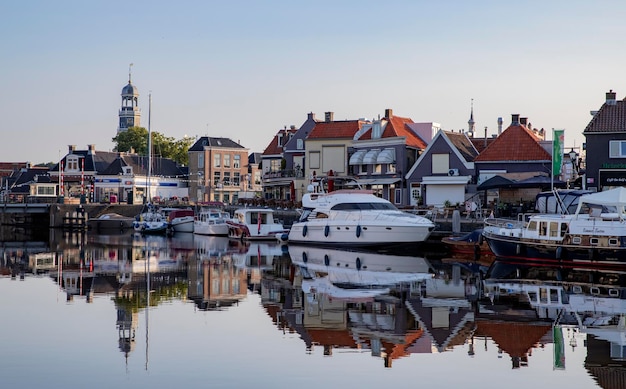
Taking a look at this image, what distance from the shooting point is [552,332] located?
2045cm

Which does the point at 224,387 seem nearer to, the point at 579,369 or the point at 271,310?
the point at 579,369

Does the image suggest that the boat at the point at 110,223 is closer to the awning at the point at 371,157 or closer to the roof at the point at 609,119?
the awning at the point at 371,157

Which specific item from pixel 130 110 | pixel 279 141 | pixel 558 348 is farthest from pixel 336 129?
pixel 130 110

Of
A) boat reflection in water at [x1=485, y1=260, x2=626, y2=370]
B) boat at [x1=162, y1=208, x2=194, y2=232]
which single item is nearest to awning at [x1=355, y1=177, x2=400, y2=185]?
boat at [x1=162, y1=208, x2=194, y2=232]

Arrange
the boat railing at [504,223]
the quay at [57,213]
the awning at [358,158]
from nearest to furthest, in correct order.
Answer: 1. the boat railing at [504,223]
2. the awning at [358,158]
3. the quay at [57,213]

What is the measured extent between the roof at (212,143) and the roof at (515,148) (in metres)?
47.0

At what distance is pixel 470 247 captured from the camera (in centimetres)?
4300

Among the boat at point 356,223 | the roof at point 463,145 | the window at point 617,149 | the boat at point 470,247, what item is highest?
the roof at point 463,145

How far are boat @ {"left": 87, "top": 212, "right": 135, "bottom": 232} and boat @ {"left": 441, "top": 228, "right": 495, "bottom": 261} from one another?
4226 centimetres

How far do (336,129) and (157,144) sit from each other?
50.9 metres

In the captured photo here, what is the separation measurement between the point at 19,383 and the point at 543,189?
41.9 m

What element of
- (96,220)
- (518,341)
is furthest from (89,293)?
(96,220)

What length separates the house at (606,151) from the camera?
49.8 meters

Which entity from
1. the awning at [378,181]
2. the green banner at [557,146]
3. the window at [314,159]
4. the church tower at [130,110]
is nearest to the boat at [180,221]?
the window at [314,159]
